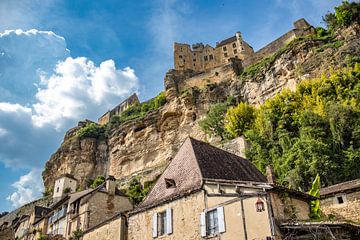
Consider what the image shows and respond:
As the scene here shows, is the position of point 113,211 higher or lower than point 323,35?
lower

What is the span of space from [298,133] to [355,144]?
4.62 metres

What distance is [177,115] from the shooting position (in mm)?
44031

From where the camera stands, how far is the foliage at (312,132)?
807 inches

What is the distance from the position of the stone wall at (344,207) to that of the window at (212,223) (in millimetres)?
6815

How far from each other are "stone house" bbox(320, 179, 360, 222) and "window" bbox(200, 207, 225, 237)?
644 centimetres

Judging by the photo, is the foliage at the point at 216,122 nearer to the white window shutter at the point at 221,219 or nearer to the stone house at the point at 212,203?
the stone house at the point at 212,203

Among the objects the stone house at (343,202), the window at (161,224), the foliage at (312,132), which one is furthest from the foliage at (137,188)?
the stone house at (343,202)

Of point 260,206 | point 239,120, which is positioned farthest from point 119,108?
point 260,206

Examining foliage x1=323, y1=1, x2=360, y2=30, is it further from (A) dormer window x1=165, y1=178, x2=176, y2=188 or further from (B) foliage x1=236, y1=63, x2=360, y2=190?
(A) dormer window x1=165, y1=178, x2=176, y2=188

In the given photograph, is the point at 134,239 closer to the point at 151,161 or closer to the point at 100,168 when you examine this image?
the point at 151,161

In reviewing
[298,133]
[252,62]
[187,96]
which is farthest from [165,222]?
[252,62]

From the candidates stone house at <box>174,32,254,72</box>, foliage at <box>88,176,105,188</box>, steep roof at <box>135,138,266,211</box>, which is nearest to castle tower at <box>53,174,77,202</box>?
foliage at <box>88,176,105,188</box>

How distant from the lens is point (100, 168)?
1925 inches

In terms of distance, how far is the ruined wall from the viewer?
15.8m
